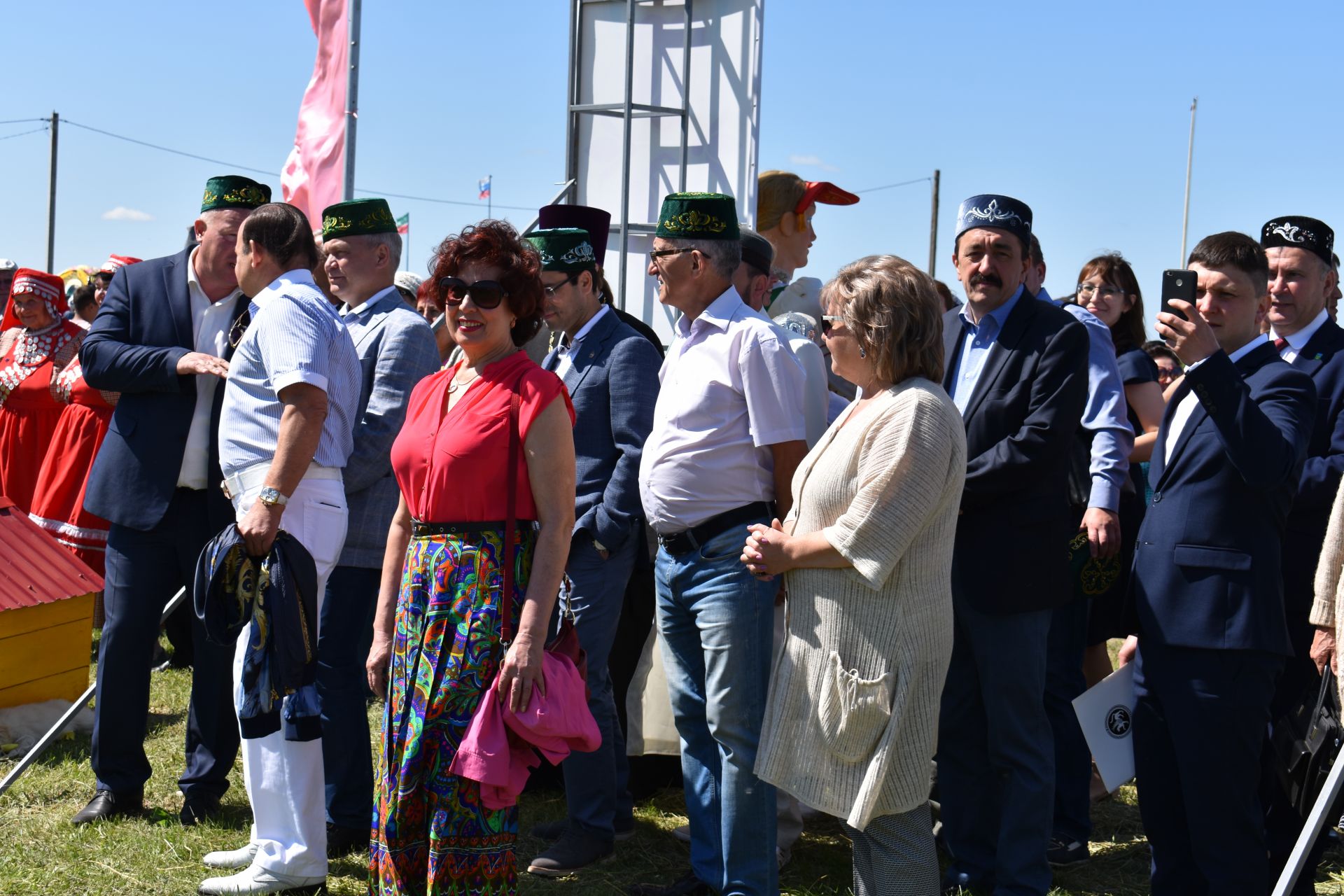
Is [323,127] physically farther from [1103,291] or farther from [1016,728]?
[1016,728]

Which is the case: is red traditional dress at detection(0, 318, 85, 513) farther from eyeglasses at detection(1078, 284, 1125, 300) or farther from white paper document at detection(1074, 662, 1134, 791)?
→ white paper document at detection(1074, 662, 1134, 791)

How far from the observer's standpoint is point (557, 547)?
309 centimetres

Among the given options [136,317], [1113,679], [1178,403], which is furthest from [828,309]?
[136,317]

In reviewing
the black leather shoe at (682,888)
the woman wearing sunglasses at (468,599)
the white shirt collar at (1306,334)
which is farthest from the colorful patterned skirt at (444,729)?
the white shirt collar at (1306,334)

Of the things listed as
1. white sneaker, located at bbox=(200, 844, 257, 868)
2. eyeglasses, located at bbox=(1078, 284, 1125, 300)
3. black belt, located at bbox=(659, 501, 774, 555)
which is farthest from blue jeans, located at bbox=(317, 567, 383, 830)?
eyeglasses, located at bbox=(1078, 284, 1125, 300)

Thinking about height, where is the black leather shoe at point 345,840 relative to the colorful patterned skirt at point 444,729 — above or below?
below

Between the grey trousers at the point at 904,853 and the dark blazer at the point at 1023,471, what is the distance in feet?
2.55

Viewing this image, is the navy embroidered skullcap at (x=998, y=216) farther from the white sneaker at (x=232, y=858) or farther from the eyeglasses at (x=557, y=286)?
the white sneaker at (x=232, y=858)

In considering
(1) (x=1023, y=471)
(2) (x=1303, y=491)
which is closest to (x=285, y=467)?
(1) (x=1023, y=471)

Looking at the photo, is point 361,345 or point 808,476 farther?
point 361,345

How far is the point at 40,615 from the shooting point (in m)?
5.39

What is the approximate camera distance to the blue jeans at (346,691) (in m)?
4.04

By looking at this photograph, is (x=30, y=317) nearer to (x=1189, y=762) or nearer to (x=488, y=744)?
(x=488, y=744)

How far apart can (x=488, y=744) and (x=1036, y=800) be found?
160 cm
